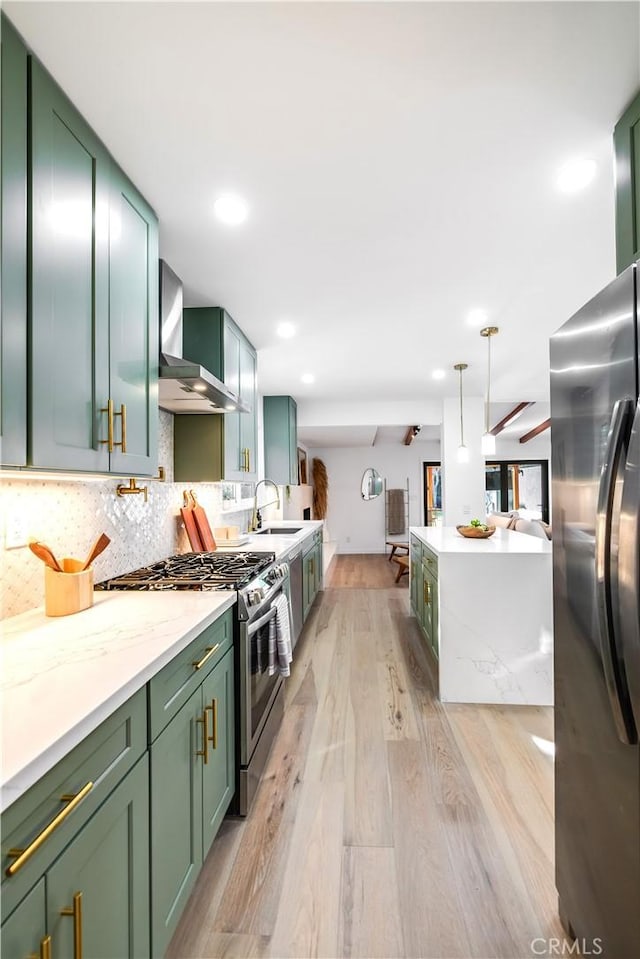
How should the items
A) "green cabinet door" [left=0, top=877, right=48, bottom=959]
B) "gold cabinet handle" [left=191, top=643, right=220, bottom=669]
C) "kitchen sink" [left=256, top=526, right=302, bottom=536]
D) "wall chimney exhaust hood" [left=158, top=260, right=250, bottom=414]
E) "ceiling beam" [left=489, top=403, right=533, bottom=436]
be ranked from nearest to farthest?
"green cabinet door" [left=0, top=877, right=48, bottom=959]
"gold cabinet handle" [left=191, top=643, right=220, bottom=669]
"wall chimney exhaust hood" [left=158, top=260, right=250, bottom=414]
"kitchen sink" [left=256, top=526, right=302, bottom=536]
"ceiling beam" [left=489, top=403, right=533, bottom=436]

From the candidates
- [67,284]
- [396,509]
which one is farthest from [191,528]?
[396,509]

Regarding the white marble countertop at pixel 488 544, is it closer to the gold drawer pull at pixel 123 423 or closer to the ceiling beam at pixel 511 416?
the gold drawer pull at pixel 123 423

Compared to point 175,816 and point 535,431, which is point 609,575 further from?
point 535,431

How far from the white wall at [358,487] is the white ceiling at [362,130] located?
25.2ft

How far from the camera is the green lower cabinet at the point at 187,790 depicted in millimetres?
1185

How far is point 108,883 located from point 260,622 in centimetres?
119

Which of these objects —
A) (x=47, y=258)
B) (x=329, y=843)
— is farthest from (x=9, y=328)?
(x=329, y=843)

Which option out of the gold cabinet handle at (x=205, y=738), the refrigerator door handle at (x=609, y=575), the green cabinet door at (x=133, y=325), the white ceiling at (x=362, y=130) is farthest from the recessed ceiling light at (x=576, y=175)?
the gold cabinet handle at (x=205, y=738)

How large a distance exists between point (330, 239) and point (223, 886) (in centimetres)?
261

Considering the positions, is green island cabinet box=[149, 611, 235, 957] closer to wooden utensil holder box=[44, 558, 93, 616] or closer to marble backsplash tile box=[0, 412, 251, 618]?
wooden utensil holder box=[44, 558, 93, 616]

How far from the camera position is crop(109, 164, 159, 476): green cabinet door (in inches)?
65.0

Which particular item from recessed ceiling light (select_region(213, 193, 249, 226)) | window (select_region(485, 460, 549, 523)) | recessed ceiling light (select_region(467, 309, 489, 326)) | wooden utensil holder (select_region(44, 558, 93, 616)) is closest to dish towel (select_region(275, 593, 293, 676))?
wooden utensil holder (select_region(44, 558, 93, 616))

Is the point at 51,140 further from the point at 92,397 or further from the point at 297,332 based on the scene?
the point at 297,332

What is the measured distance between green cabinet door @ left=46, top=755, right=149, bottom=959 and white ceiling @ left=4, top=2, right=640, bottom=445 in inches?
71.3
